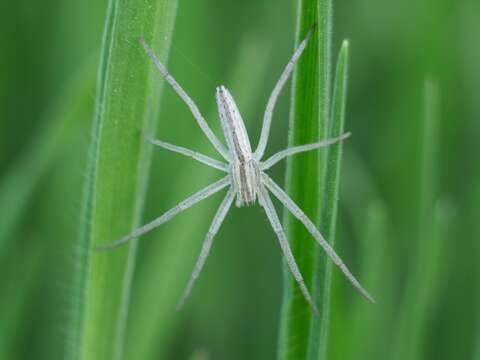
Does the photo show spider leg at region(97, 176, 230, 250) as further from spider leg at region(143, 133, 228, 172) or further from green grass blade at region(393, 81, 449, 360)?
green grass blade at region(393, 81, 449, 360)

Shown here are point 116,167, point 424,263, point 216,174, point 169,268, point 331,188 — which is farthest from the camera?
point 216,174

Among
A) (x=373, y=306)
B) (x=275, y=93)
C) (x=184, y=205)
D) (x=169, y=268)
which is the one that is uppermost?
→ (x=275, y=93)

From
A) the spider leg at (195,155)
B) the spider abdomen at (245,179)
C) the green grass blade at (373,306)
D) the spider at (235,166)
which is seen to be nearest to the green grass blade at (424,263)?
the green grass blade at (373,306)

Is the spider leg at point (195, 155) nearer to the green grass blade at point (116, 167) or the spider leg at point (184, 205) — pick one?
the spider leg at point (184, 205)

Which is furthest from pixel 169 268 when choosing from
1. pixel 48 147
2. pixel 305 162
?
pixel 305 162

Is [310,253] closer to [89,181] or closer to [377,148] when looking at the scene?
[89,181]

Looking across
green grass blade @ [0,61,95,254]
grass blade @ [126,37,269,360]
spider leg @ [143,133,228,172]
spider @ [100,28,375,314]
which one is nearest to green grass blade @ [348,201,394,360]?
spider @ [100,28,375,314]

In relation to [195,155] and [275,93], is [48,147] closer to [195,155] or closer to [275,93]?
[195,155]
